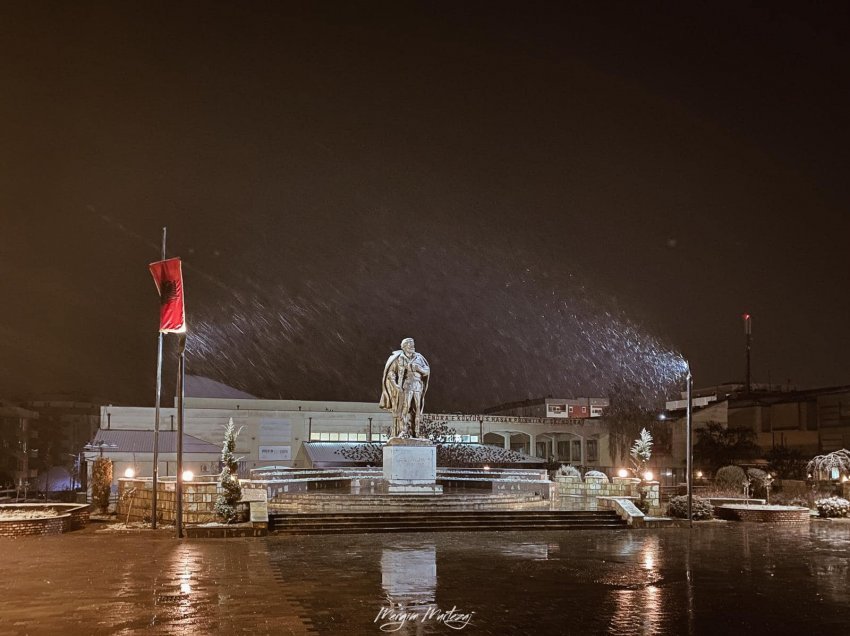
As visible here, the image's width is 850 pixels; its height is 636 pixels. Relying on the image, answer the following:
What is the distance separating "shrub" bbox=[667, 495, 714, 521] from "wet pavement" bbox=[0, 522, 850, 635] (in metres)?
5.36

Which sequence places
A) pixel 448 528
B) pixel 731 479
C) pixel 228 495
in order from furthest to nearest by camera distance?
pixel 731 479 < pixel 448 528 < pixel 228 495

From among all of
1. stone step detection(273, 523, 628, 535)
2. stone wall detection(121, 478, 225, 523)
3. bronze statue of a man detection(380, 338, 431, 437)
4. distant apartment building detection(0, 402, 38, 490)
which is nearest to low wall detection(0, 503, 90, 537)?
stone wall detection(121, 478, 225, 523)

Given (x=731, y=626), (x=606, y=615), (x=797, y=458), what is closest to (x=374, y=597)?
(x=606, y=615)

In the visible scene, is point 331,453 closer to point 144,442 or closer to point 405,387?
point 144,442

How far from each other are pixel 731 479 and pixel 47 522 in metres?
31.9

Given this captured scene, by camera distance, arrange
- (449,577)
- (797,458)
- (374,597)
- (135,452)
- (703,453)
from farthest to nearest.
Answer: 1. (703,453)
2. (797,458)
3. (135,452)
4. (449,577)
5. (374,597)

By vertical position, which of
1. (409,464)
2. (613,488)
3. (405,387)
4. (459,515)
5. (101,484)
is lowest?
(459,515)

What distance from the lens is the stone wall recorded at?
23.2 metres

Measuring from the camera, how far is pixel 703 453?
206 ft

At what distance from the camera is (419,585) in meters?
13.5

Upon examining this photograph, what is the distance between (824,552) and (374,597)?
12.3 meters

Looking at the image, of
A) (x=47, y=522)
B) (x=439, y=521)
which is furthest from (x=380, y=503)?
(x=47, y=522)

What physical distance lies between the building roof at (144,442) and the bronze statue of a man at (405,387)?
20335mm

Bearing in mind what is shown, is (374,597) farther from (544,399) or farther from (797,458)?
(544,399)
